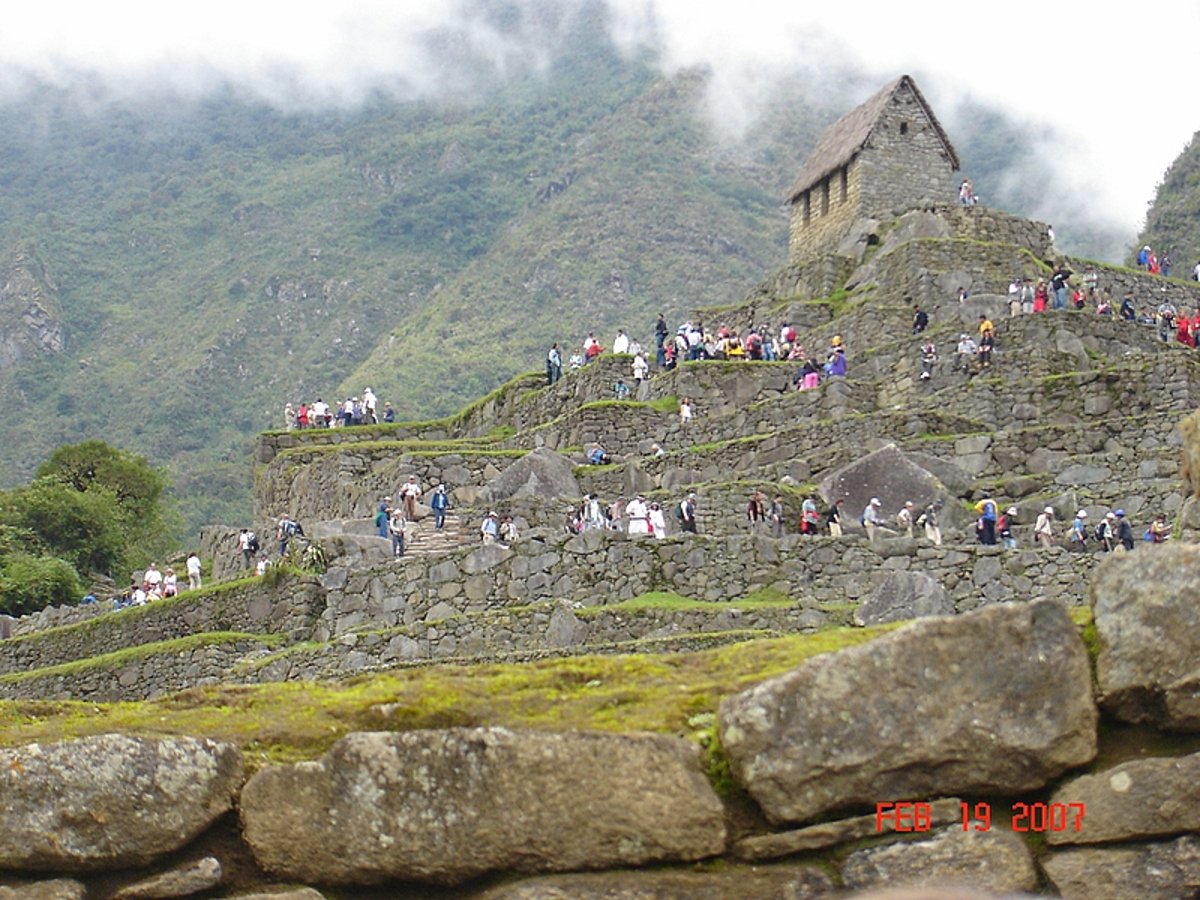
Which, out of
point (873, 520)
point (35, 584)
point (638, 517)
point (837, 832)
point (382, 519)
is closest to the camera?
point (837, 832)

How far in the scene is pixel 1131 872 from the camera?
7.69 m

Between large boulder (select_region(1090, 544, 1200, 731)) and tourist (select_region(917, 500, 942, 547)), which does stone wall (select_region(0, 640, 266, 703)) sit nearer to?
tourist (select_region(917, 500, 942, 547))

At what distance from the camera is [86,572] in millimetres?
53500

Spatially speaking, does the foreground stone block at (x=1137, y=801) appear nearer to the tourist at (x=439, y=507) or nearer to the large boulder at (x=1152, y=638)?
the large boulder at (x=1152, y=638)

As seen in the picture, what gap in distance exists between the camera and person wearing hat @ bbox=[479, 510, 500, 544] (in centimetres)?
3300

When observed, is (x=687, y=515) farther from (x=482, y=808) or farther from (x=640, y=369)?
(x=482, y=808)

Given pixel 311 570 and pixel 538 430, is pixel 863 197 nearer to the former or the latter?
pixel 538 430

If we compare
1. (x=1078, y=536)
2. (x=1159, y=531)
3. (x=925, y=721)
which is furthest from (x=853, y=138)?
Answer: (x=925, y=721)

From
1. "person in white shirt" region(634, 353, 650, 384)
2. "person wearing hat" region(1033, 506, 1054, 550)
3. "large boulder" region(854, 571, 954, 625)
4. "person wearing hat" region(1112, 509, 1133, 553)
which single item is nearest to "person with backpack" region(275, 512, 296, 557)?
"person in white shirt" region(634, 353, 650, 384)

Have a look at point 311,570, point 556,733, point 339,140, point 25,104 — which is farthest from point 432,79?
point 556,733

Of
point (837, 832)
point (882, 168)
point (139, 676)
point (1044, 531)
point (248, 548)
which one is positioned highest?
point (882, 168)

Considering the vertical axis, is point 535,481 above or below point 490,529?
above

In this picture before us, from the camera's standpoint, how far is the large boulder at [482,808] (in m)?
8.07
